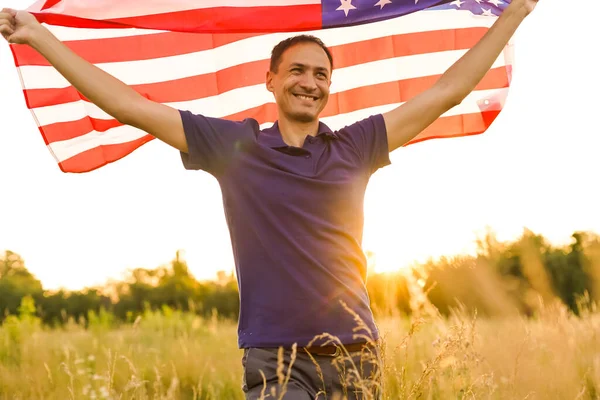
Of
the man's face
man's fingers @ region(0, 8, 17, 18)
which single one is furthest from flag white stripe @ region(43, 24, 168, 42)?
the man's face

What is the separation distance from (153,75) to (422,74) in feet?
5.95

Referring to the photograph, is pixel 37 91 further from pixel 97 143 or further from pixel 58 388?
pixel 58 388

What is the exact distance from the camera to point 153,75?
482 cm

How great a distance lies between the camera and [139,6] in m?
4.28

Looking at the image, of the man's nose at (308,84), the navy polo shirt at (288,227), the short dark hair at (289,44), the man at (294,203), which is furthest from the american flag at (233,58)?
the navy polo shirt at (288,227)

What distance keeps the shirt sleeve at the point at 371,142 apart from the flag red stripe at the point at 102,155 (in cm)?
177

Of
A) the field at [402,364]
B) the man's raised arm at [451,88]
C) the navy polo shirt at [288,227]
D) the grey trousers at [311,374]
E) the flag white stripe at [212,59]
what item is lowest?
the field at [402,364]

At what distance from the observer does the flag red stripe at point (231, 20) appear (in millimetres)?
4301

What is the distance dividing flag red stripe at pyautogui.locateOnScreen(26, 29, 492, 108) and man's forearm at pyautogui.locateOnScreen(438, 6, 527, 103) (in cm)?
136

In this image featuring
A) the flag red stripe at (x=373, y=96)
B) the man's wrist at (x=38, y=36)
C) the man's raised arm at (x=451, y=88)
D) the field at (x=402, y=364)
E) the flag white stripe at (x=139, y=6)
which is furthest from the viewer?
the flag red stripe at (x=373, y=96)

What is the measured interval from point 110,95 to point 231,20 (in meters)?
1.48

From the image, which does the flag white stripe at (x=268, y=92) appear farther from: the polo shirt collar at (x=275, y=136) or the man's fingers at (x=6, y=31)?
the polo shirt collar at (x=275, y=136)

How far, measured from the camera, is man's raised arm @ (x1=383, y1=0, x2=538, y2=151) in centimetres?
339

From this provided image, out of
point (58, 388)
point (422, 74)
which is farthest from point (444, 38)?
point (58, 388)
